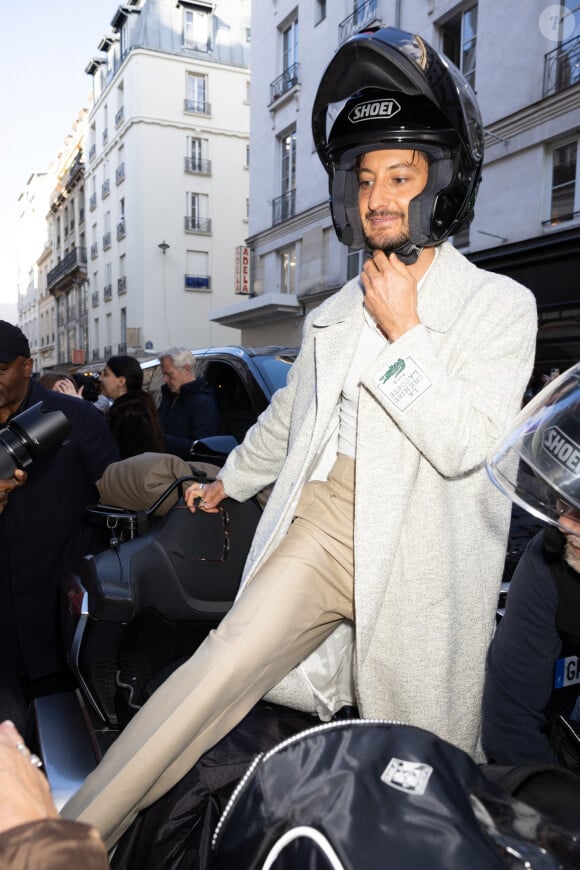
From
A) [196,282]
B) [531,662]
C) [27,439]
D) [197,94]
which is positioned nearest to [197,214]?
[196,282]

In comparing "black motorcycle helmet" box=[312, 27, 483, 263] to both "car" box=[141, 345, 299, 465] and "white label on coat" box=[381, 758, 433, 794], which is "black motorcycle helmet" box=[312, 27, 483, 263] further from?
"car" box=[141, 345, 299, 465]

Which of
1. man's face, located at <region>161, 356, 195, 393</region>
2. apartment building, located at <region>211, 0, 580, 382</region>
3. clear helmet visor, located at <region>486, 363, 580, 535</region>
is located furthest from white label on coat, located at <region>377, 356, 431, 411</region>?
apartment building, located at <region>211, 0, 580, 382</region>

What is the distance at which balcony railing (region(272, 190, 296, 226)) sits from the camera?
18.7 metres

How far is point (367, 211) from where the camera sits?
184 centimetres

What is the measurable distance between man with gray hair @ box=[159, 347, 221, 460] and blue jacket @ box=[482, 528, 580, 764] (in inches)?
124

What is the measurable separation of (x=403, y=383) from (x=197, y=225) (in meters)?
30.8

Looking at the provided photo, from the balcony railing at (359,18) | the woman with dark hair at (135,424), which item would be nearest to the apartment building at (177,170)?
the balcony railing at (359,18)

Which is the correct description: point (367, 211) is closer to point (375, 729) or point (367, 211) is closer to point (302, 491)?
point (302, 491)

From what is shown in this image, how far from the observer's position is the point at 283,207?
19.2 m

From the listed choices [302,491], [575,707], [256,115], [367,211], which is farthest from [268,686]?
[256,115]

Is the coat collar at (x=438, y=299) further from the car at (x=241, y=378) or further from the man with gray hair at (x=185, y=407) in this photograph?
the man with gray hair at (x=185, y=407)

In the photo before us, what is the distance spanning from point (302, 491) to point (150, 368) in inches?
206

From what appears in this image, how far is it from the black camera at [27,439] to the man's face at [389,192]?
1279mm

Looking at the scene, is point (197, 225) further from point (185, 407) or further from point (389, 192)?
point (389, 192)
